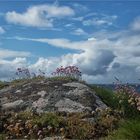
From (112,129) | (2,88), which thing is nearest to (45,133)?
(112,129)

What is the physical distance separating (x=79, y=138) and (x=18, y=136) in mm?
2063

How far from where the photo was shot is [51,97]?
59.2ft

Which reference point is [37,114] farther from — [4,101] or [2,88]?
[2,88]

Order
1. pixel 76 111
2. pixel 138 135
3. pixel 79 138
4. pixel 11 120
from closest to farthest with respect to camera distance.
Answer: pixel 138 135 < pixel 79 138 < pixel 11 120 < pixel 76 111

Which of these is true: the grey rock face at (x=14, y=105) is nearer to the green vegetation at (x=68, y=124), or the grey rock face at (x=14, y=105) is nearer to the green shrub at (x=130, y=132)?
the green vegetation at (x=68, y=124)

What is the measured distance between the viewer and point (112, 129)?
15.2m

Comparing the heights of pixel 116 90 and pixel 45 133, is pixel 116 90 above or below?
above

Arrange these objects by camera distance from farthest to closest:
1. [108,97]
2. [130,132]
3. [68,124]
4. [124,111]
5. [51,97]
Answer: [108,97]
[51,97]
[124,111]
[68,124]
[130,132]

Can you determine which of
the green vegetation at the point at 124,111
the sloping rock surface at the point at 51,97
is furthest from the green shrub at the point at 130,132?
the sloping rock surface at the point at 51,97

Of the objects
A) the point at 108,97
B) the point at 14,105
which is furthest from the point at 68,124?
the point at 108,97

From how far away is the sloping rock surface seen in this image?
17.4 meters

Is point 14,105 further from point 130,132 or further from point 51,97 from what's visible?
point 130,132

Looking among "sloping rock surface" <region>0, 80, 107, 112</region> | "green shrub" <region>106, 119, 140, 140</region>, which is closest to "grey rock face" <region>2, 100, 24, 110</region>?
"sloping rock surface" <region>0, 80, 107, 112</region>

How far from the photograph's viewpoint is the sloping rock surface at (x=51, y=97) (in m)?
17.4
